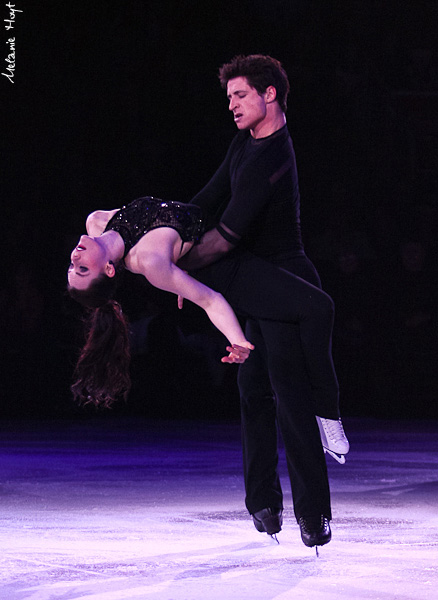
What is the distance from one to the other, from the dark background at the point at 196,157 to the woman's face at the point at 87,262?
4.63m

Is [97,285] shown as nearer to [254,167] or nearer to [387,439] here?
[254,167]

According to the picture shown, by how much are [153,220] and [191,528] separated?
4.05 feet

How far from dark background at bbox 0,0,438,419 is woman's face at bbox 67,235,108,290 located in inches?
182

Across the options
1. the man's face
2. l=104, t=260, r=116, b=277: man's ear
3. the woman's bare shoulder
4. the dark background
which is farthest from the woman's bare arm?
the dark background

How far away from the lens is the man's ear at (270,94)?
3.25 metres

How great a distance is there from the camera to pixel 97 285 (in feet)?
10.3

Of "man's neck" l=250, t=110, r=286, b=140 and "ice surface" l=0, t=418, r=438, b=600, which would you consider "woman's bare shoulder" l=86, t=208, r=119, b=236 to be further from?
"ice surface" l=0, t=418, r=438, b=600

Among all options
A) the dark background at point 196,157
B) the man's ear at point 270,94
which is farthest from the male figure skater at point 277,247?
the dark background at point 196,157

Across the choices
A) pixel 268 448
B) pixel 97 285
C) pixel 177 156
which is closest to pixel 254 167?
pixel 97 285

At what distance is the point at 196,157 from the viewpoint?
773cm

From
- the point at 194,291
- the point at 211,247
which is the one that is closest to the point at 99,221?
the point at 211,247

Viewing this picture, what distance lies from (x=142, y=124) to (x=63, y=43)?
0.87 m

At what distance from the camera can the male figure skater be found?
3.14 meters

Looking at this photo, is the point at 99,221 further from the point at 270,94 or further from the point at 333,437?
the point at 333,437
